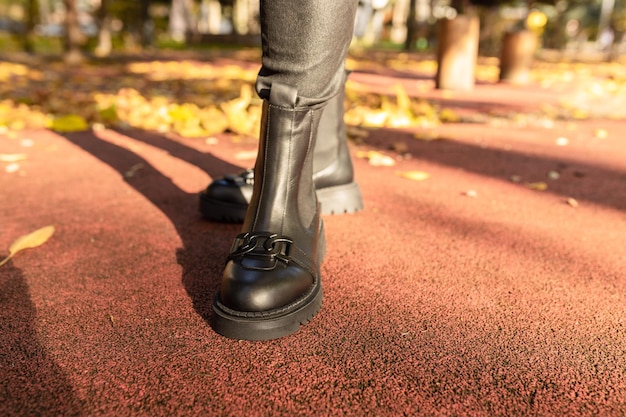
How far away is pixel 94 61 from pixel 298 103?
413 inches

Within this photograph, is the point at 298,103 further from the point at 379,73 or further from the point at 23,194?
the point at 379,73

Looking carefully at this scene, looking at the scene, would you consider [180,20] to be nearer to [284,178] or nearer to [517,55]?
[517,55]

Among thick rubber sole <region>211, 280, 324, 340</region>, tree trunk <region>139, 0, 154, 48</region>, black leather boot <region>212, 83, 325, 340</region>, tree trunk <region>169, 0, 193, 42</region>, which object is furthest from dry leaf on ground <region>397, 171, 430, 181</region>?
tree trunk <region>169, 0, 193, 42</region>

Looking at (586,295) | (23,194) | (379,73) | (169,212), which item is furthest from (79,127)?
(379,73)

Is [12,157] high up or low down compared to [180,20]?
down

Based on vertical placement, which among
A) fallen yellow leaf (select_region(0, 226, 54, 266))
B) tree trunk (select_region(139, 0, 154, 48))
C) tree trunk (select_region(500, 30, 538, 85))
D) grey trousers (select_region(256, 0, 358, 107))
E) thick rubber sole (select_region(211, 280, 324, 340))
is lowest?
fallen yellow leaf (select_region(0, 226, 54, 266))

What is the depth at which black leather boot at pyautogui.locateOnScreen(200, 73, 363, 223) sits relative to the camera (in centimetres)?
173

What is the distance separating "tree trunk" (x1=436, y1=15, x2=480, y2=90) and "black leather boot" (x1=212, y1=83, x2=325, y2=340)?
18.3 ft

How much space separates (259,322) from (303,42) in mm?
591

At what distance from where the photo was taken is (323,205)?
182 centimetres

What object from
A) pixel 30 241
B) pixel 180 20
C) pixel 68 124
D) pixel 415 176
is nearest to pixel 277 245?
pixel 30 241

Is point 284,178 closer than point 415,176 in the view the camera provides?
Yes

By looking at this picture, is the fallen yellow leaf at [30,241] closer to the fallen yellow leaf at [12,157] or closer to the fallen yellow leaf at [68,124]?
the fallen yellow leaf at [12,157]

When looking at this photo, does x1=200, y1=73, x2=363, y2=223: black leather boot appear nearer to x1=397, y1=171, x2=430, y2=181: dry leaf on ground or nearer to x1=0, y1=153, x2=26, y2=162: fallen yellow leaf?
x1=397, y1=171, x2=430, y2=181: dry leaf on ground
